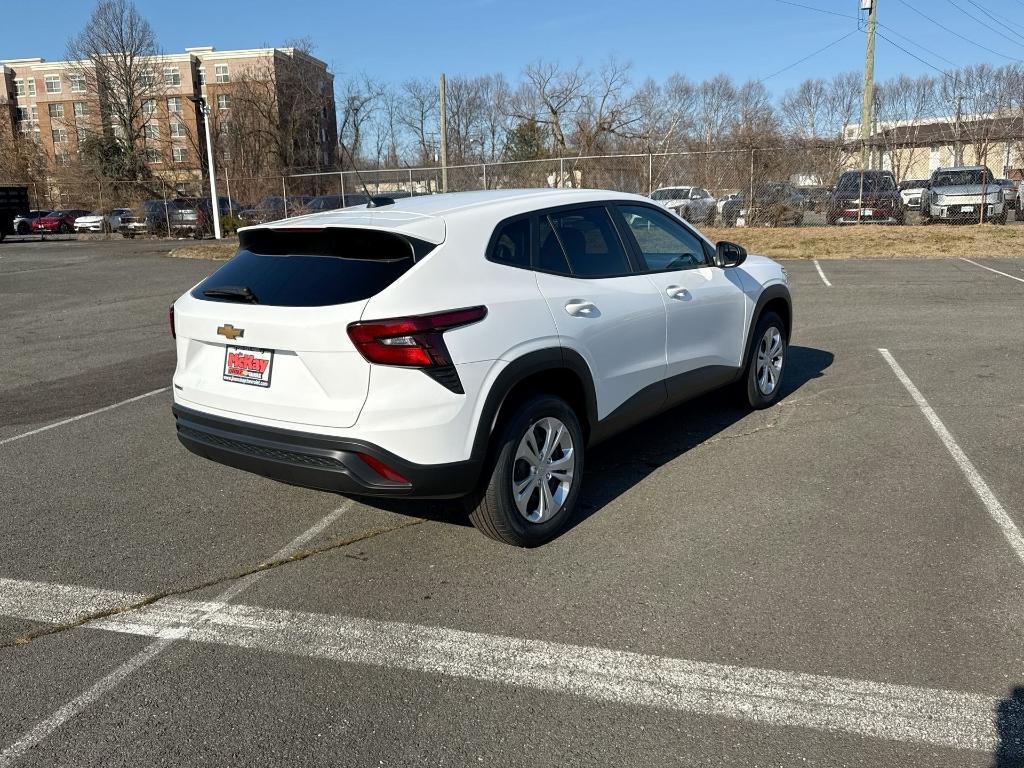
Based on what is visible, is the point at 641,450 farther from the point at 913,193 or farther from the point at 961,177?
the point at 913,193

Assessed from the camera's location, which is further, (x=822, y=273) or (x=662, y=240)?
(x=822, y=273)

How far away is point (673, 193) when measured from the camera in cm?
2622

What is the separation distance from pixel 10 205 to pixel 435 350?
43535mm

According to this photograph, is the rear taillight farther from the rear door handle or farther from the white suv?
the rear door handle

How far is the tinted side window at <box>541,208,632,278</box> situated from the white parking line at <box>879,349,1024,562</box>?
2.37 meters

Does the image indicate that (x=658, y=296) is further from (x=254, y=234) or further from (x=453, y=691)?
(x=453, y=691)

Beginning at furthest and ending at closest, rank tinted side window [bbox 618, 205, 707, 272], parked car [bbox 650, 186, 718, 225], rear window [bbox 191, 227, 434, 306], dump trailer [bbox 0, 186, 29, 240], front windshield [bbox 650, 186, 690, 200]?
dump trailer [bbox 0, 186, 29, 240], front windshield [bbox 650, 186, 690, 200], parked car [bbox 650, 186, 718, 225], tinted side window [bbox 618, 205, 707, 272], rear window [bbox 191, 227, 434, 306]

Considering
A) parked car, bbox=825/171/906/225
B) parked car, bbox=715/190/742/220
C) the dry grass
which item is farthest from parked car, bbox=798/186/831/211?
parked car, bbox=715/190/742/220

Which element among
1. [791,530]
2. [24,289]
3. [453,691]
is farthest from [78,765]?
[24,289]

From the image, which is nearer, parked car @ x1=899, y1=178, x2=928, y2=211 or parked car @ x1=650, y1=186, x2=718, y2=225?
parked car @ x1=650, y1=186, x2=718, y2=225

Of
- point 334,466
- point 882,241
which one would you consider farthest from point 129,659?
point 882,241

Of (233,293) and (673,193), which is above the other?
(673,193)

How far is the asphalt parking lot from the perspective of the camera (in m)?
2.85

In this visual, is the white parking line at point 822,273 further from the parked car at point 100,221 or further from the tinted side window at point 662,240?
the parked car at point 100,221
